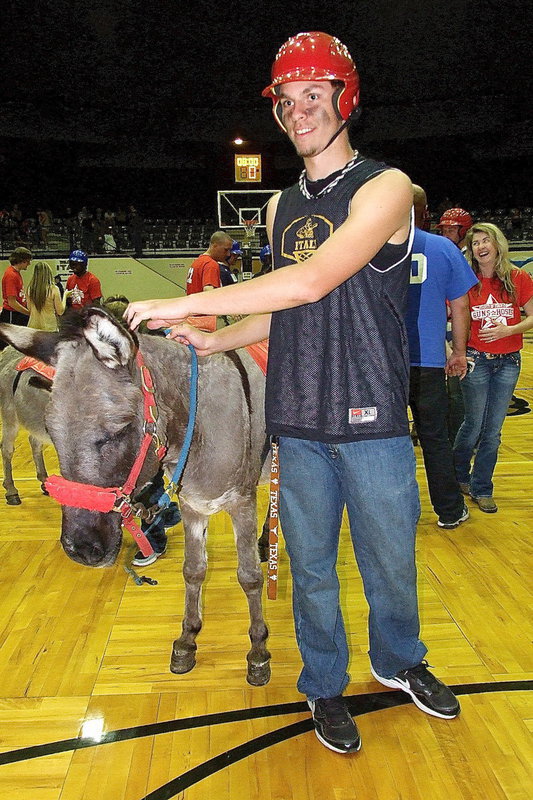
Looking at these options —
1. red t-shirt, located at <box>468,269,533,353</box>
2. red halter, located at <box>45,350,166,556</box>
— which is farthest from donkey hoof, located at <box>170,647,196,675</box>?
red t-shirt, located at <box>468,269,533,353</box>

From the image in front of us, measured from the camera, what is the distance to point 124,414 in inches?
67.4

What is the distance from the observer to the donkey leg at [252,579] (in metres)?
2.53

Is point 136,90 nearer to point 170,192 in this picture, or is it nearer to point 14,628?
point 170,192

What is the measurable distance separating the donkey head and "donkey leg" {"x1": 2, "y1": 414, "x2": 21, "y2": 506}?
3.23 m

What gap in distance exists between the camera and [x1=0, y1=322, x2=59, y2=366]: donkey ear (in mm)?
1763

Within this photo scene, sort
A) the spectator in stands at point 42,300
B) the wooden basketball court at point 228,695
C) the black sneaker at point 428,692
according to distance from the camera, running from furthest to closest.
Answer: the spectator in stands at point 42,300 → the black sneaker at point 428,692 → the wooden basketball court at point 228,695

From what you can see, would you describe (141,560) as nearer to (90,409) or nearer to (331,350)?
(90,409)

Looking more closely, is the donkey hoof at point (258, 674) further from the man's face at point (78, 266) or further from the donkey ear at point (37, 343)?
the man's face at point (78, 266)

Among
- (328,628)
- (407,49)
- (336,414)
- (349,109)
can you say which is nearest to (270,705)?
(328,628)

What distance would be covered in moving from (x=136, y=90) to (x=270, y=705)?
1884cm

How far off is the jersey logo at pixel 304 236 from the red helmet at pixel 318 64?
0.32 meters

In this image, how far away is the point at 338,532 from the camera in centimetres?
209

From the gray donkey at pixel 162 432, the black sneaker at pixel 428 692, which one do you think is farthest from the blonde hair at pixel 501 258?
the black sneaker at pixel 428 692

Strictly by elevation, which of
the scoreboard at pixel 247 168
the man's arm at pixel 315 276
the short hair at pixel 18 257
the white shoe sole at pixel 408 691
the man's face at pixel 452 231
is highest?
the scoreboard at pixel 247 168
